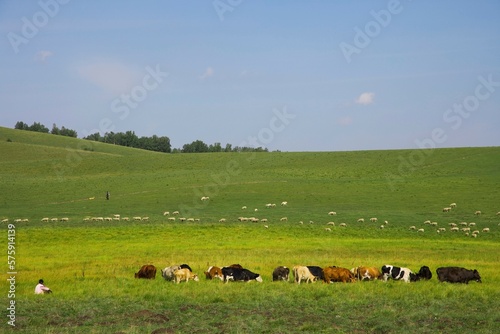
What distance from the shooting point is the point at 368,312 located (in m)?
14.6

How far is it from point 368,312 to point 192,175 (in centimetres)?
7225

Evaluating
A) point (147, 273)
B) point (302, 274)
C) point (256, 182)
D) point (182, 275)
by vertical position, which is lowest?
point (147, 273)

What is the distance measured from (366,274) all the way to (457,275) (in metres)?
3.12

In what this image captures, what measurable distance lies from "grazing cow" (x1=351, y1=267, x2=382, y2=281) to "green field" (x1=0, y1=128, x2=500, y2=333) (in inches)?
28.6

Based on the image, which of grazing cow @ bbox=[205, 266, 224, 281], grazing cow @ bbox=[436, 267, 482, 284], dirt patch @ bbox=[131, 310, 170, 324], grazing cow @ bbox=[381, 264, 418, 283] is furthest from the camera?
grazing cow @ bbox=[381, 264, 418, 283]

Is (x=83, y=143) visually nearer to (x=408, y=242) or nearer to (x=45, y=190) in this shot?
(x=45, y=190)

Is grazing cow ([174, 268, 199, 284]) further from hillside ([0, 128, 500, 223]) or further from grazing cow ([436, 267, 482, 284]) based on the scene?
hillside ([0, 128, 500, 223])

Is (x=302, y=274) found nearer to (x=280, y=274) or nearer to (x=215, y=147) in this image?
(x=280, y=274)

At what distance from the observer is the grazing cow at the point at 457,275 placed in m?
19.6

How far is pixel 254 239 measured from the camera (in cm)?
3800

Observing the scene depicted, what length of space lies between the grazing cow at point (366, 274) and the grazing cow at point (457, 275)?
2146mm

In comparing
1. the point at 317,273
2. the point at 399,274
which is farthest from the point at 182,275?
the point at 399,274

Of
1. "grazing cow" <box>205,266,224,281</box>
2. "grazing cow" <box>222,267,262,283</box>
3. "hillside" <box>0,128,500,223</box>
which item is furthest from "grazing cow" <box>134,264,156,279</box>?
"hillside" <box>0,128,500,223</box>

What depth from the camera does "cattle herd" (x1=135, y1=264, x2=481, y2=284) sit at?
1964 cm
